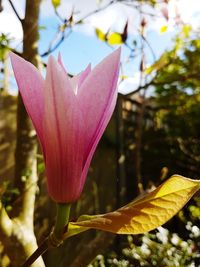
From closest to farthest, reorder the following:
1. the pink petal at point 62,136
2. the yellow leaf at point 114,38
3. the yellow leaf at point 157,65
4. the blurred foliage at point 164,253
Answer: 1. the pink petal at point 62,136
2. the yellow leaf at point 114,38
3. the yellow leaf at point 157,65
4. the blurred foliage at point 164,253

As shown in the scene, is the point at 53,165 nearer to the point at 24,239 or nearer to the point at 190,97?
the point at 24,239

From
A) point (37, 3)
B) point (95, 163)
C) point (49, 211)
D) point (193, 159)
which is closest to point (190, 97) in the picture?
point (193, 159)

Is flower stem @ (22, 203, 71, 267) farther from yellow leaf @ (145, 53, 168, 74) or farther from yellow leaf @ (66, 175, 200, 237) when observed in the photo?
yellow leaf @ (145, 53, 168, 74)

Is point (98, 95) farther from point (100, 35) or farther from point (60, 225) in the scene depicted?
point (100, 35)

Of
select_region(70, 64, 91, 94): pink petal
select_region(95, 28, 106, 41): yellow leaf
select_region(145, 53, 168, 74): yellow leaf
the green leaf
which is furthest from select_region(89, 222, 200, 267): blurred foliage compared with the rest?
select_region(70, 64, 91, 94): pink petal

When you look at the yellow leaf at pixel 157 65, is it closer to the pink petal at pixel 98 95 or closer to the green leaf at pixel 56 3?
the green leaf at pixel 56 3

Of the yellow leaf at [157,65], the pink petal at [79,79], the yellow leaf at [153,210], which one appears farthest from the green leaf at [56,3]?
the yellow leaf at [153,210]

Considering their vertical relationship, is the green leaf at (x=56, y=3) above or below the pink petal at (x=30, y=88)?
below
